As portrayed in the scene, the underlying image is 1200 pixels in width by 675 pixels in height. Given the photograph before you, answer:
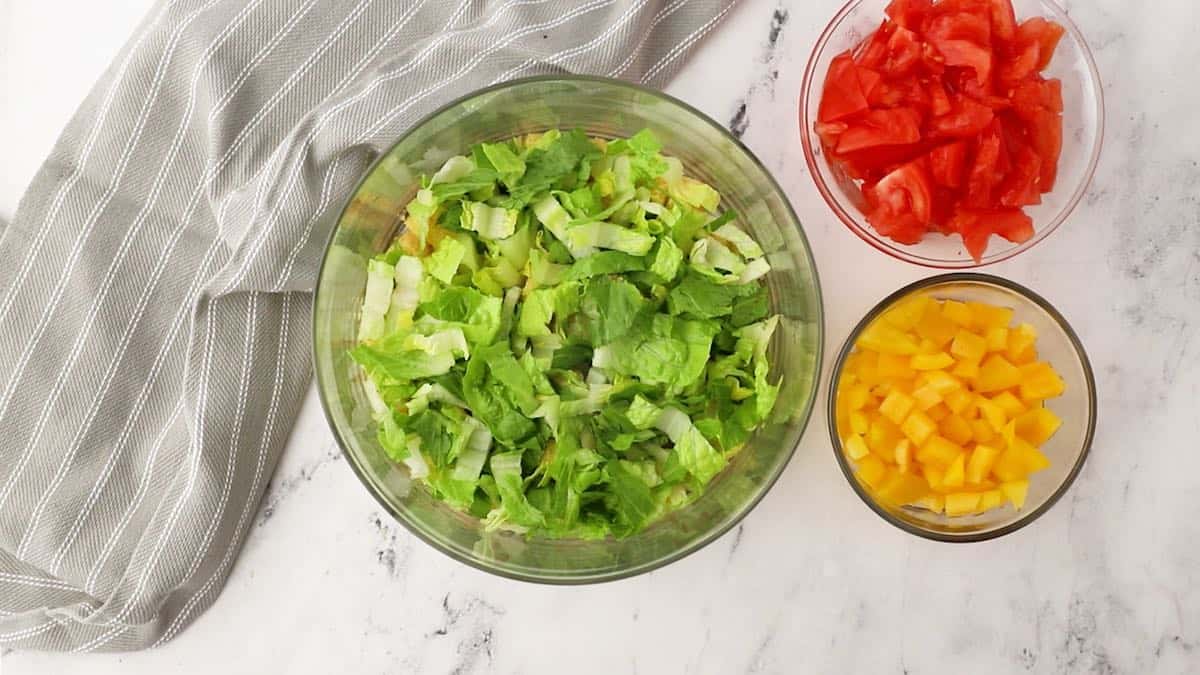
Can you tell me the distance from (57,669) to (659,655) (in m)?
0.96

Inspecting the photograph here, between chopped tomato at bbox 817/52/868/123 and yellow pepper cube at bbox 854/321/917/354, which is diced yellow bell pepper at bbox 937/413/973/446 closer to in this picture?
yellow pepper cube at bbox 854/321/917/354

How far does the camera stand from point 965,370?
1.38 meters

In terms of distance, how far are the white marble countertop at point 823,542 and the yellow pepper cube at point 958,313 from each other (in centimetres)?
10

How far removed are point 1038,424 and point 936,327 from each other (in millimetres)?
204

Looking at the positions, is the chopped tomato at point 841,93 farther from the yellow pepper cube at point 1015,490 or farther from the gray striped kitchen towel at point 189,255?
the yellow pepper cube at point 1015,490

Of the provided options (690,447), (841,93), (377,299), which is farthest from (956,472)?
(377,299)

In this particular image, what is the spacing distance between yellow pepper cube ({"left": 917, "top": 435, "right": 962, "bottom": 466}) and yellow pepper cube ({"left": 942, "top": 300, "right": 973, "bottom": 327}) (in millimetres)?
176

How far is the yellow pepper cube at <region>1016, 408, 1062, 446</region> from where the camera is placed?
4.66 feet

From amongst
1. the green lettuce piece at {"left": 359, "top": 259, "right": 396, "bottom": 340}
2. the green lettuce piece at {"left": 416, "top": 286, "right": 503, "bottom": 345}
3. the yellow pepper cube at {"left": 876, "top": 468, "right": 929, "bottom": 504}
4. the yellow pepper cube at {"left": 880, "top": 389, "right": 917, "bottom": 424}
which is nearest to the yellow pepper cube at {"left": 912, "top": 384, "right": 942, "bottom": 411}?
the yellow pepper cube at {"left": 880, "top": 389, "right": 917, "bottom": 424}

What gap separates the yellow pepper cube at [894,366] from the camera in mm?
1396

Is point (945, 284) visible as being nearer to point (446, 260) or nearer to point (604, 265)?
point (604, 265)

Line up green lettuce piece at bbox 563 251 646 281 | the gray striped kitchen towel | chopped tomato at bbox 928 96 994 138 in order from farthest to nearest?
the gray striped kitchen towel, chopped tomato at bbox 928 96 994 138, green lettuce piece at bbox 563 251 646 281

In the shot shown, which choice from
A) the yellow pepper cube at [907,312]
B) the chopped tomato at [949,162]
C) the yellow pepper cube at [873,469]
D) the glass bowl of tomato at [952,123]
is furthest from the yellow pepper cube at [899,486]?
the chopped tomato at [949,162]

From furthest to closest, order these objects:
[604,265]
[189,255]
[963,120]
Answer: [189,255] → [963,120] → [604,265]
